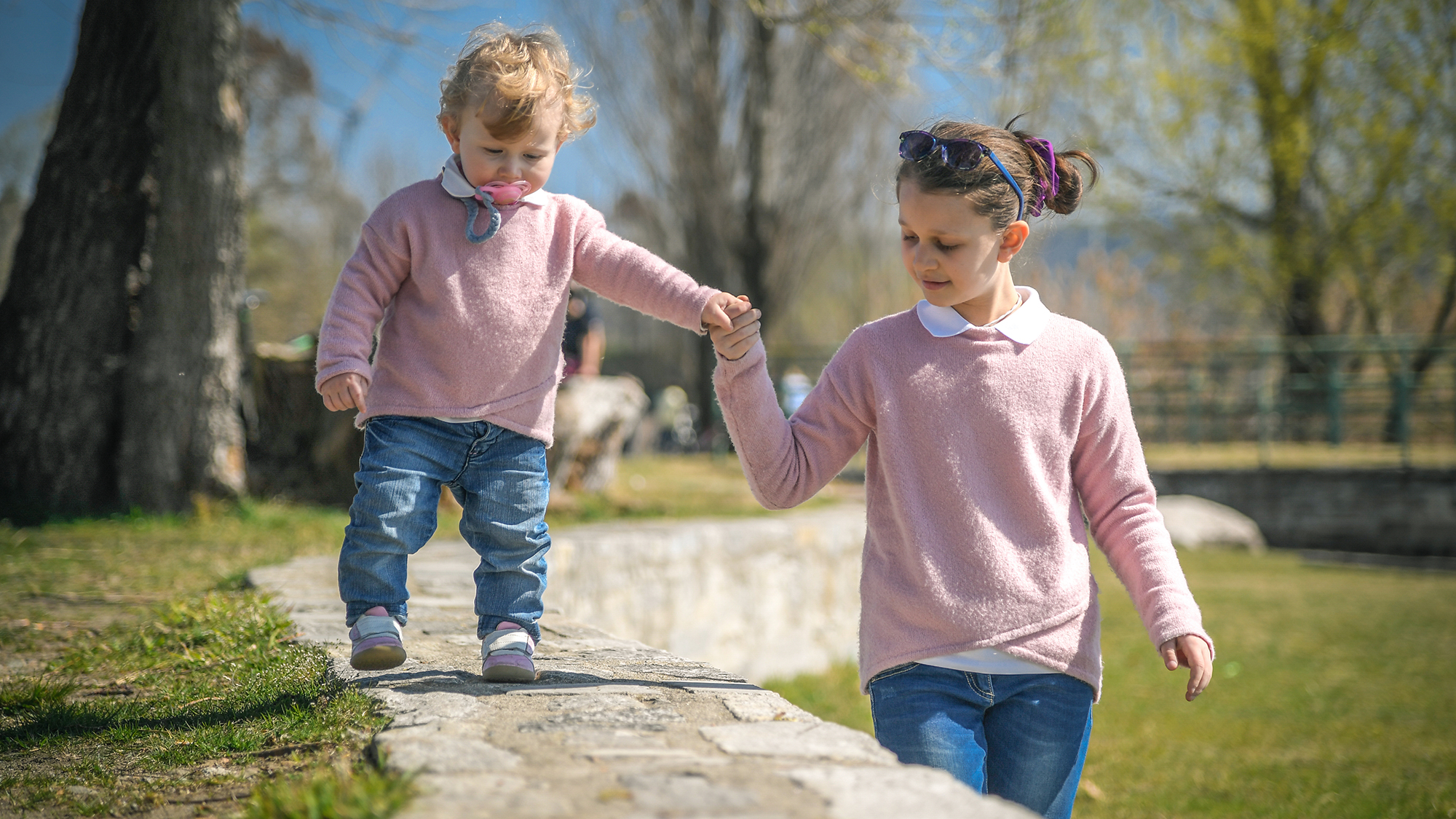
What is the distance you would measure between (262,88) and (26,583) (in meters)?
15.1

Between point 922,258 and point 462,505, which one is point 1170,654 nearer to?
point 922,258

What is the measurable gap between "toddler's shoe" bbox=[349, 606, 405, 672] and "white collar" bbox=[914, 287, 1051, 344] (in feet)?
3.96

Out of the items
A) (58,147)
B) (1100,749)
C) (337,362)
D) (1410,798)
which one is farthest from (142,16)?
(1410,798)

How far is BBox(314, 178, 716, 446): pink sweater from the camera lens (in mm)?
2289

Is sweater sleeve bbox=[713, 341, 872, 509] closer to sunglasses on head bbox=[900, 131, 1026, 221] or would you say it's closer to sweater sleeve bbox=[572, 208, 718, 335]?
sweater sleeve bbox=[572, 208, 718, 335]

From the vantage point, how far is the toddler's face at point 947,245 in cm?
205

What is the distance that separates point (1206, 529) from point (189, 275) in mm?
9780

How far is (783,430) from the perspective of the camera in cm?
216

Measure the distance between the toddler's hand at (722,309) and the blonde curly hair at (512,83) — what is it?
0.52 m

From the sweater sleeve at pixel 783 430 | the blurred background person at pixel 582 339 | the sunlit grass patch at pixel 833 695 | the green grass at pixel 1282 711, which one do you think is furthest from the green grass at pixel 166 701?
the blurred background person at pixel 582 339

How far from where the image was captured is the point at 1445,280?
53.5ft

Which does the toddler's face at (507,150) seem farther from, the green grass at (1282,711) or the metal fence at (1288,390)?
the metal fence at (1288,390)

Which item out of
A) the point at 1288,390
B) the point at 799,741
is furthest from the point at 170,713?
the point at 1288,390

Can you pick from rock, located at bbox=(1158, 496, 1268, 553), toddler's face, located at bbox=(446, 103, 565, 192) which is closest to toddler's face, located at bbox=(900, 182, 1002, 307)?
toddler's face, located at bbox=(446, 103, 565, 192)
